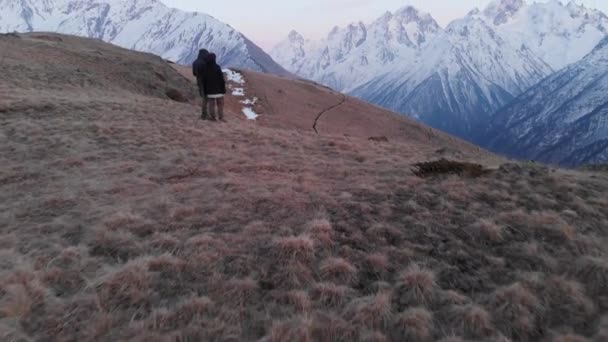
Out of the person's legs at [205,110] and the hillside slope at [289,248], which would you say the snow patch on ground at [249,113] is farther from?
the hillside slope at [289,248]

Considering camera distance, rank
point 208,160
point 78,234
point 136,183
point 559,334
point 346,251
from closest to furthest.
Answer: point 559,334 < point 346,251 < point 78,234 < point 136,183 < point 208,160

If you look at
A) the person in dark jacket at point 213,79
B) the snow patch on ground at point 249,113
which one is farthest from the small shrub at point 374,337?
the snow patch on ground at point 249,113

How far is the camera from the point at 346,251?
268 inches

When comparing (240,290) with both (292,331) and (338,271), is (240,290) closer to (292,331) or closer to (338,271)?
(292,331)

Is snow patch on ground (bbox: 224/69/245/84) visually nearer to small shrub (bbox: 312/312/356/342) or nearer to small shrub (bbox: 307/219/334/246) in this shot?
small shrub (bbox: 307/219/334/246)

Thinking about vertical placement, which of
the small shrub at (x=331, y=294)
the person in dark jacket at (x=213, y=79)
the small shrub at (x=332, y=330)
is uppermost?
the person in dark jacket at (x=213, y=79)

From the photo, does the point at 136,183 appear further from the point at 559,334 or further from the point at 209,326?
the point at 559,334

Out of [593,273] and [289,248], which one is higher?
[593,273]

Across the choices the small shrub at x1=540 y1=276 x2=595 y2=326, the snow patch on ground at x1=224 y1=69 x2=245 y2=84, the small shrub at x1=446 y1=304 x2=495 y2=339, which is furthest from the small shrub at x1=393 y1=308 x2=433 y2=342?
the snow patch on ground at x1=224 y1=69 x2=245 y2=84

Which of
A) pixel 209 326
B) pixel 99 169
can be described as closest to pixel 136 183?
pixel 99 169

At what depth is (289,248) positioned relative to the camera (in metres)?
6.70

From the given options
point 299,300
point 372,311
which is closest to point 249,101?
point 299,300

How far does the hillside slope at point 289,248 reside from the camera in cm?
504

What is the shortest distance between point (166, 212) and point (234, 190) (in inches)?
68.6
